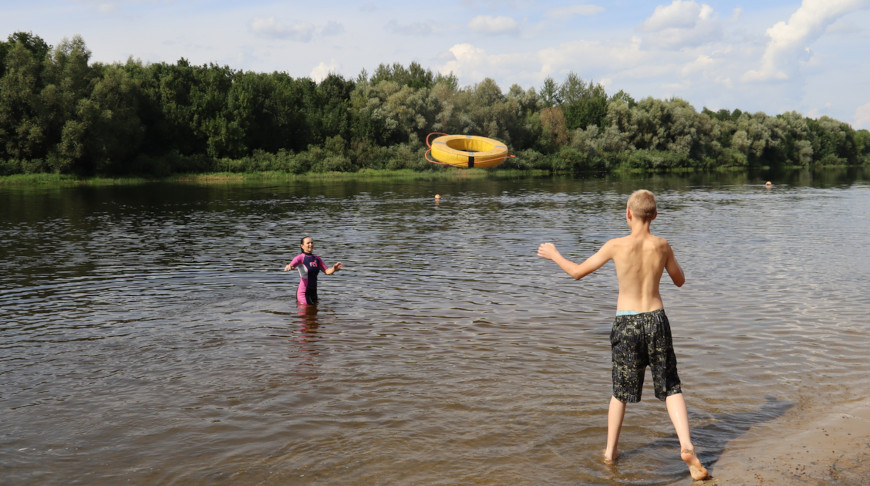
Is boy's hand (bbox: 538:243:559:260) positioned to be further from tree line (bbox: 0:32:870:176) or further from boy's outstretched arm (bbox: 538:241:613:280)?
tree line (bbox: 0:32:870:176)

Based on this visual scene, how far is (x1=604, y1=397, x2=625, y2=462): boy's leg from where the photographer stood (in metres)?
7.04

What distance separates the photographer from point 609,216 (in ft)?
122

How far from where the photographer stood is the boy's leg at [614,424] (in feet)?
23.1

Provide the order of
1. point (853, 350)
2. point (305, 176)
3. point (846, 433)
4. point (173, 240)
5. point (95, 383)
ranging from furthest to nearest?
point (305, 176), point (173, 240), point (853, 350), point (95, 383), point (846, 433)

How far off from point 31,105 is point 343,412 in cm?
7827

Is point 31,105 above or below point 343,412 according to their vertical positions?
above

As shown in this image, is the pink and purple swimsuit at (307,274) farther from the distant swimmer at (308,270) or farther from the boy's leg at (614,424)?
the boy's leg at (614,424)

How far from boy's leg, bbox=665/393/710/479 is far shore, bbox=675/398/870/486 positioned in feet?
0.44

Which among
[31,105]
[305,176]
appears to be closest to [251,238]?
[31,105]

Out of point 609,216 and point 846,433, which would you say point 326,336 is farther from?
point 609,216

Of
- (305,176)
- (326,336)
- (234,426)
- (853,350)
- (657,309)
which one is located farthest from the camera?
(305,176)

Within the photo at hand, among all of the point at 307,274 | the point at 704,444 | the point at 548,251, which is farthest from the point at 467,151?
the point at 548,251

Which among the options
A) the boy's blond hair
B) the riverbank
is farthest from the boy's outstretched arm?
the riverbank

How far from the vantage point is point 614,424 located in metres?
7.09
